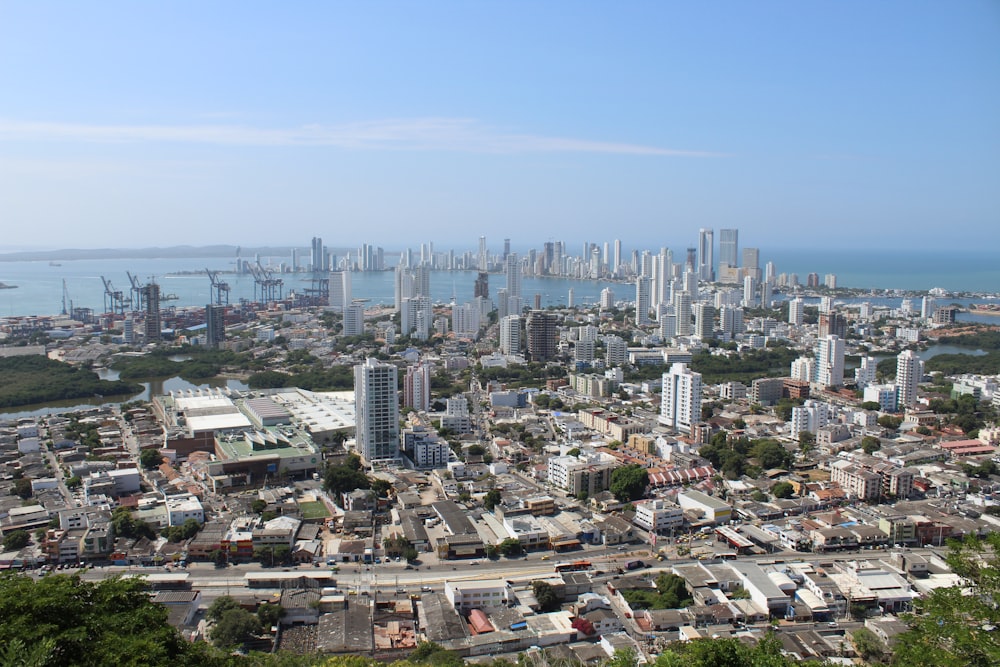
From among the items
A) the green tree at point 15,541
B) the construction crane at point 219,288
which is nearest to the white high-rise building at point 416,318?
the construction crane at point 219,288

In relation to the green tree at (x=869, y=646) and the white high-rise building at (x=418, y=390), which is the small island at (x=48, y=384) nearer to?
the white high-rise building at (x=418, y=390)

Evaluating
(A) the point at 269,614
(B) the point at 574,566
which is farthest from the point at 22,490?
(B) the point at 574,566

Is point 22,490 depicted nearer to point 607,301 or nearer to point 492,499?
point 492,499

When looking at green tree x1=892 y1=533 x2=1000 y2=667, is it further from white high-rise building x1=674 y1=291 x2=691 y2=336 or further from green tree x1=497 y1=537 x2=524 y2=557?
white high-rise building x1=674 y1=291 x2=691 y2=336

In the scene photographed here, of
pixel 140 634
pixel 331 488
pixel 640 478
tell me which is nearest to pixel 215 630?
pixel 140 634

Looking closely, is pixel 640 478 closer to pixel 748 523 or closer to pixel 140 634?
pixel 748 523

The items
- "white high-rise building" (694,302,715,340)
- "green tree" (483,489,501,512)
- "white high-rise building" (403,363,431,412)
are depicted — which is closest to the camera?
"green tree" (483,489,501,512)

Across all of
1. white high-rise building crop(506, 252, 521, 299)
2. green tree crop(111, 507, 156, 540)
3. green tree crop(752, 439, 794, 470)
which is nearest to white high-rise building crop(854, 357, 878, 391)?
green tree crop(752, 439, 794, 470)
